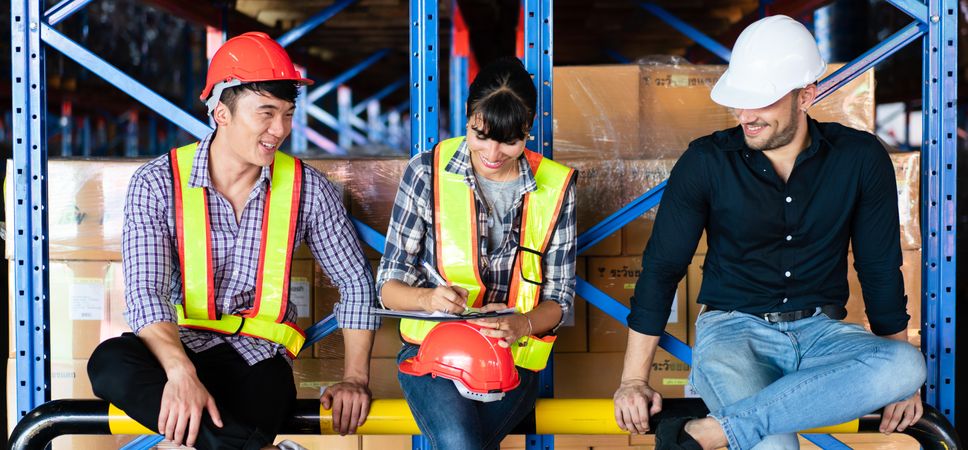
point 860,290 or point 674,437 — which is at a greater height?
point 860,290

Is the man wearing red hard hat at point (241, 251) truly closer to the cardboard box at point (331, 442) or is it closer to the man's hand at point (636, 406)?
A: the cardboard box at point (331, 442)

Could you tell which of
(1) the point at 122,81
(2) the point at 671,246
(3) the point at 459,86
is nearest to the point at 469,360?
(2) the point at 671,246

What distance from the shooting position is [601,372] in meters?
3.96

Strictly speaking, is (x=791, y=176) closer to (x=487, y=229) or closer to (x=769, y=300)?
(x=769, y=300)

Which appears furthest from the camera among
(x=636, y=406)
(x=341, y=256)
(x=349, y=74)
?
(x=349, y=74)

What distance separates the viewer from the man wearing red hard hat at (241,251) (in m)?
3.14

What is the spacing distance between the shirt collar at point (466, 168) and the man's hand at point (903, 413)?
4.57 feet

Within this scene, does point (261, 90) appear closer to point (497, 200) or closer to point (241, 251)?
point (241, 251)

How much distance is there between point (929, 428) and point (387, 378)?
2.06m

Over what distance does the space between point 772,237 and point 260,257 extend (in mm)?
1775

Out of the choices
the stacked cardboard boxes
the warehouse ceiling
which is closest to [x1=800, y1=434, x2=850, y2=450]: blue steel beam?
the stacked cardboard boxes

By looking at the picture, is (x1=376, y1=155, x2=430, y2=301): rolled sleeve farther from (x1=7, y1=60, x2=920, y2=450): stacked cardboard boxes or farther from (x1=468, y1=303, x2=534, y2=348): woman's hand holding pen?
(x1=7, y1=60, x2=920, y2=450): stacked cardboard boxes

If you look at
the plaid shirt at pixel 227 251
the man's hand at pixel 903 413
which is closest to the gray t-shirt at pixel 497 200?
the plaid shirt at pixel 227 251

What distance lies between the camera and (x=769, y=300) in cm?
324
